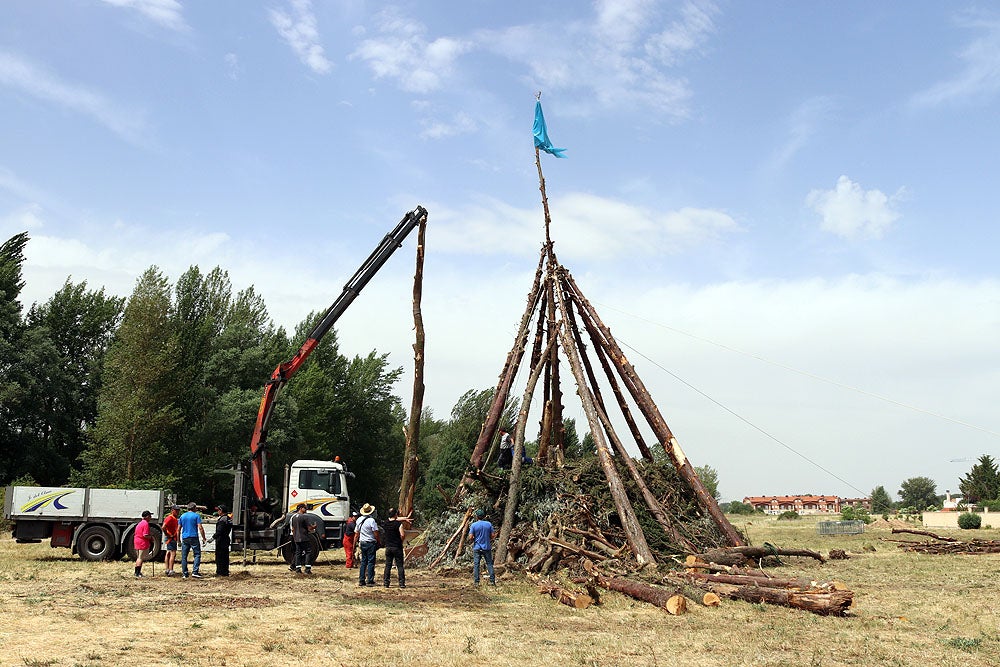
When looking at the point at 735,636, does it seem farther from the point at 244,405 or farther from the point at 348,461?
the point at 348,461

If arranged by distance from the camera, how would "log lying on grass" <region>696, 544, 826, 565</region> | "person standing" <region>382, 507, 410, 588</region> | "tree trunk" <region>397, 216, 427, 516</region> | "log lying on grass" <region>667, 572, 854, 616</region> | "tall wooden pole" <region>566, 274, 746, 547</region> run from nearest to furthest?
1. "log lying on grass" <region>667, 572, 854, 616</region>
2. "person standing" <region>382, 507, 410, 588</region>
3. "log lying on grass" <region>696, 544, 826, 565</region>
4. "tall wooden pole" <region>566, 274, 746, 547</region>
5. "tree trunk" <region>397, 216, 427, 516</region>

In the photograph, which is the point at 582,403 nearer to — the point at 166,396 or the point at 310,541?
the point at 310,541

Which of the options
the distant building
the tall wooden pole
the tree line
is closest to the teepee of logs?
the tall wooden pole

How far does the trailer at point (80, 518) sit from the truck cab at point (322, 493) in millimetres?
3540

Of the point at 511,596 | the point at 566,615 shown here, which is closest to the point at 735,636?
the point at 566,615

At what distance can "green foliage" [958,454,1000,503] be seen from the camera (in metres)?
60.4

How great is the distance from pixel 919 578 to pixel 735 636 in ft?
30.6

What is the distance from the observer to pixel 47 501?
20.8 metres

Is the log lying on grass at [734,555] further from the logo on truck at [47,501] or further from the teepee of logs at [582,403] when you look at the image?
the logo on truck at [47,501]

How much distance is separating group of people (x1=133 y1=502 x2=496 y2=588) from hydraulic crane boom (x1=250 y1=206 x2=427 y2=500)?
2981mm

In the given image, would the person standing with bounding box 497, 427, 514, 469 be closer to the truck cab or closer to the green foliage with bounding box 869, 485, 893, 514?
the truck cab

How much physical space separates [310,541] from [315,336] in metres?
6.56

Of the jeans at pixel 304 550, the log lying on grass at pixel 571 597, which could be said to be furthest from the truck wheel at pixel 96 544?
the log lying on grass at pixel 571 597

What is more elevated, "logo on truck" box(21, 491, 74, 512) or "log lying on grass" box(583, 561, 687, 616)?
"logo on truck" box(21, 491, 74, 512)
